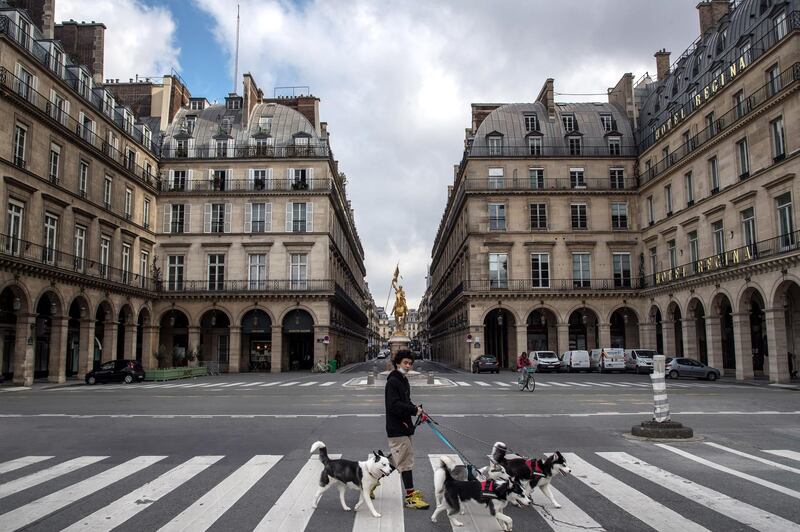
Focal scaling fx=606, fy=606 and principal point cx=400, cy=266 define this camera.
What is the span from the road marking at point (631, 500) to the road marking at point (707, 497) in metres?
0.54

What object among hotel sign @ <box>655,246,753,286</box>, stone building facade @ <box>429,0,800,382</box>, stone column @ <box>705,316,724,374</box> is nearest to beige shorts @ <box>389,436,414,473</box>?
stone building facade @ <box>429,0,800,382</box>

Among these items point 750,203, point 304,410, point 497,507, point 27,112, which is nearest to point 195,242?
point 27,112

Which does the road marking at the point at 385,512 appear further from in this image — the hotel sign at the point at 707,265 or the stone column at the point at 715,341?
the stone column at the point at 715,341

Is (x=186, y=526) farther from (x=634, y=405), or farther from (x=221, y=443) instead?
(x=634, y=405)

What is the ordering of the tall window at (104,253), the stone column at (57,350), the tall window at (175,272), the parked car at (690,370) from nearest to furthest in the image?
the stone column at (57,350) < the parked car at (690,370) < the tall window at (104,253) < the tall window at (175,272)

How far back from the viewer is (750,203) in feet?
112

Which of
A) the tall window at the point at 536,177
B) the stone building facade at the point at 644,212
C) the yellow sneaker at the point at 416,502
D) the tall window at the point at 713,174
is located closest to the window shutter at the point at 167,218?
the stone building facade at the point at 644,212

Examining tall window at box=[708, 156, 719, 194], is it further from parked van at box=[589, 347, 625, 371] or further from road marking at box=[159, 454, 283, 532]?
road marking at box=[159, 454, 283, 532]

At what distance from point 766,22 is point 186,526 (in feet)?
129

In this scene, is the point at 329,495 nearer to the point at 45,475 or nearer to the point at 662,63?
the point at 45,475

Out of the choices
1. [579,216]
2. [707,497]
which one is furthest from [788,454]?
[579,216]

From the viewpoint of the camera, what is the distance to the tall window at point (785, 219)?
3067cm

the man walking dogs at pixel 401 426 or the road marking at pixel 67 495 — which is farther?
the man walking dogs at pixel 401 426

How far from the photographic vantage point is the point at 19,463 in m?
9.83
